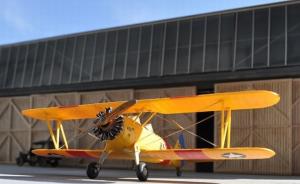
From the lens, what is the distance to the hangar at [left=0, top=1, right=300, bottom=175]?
72.9 feet

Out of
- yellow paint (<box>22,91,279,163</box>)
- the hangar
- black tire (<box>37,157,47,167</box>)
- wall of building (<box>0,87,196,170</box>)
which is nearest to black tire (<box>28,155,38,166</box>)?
black tire (<box>37,157,47,167</box>)

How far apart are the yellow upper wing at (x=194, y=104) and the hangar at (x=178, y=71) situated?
630 cm

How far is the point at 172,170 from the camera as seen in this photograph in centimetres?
2467

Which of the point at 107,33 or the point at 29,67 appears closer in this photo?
the point at 107,33

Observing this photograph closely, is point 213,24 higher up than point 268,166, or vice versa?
point 213,24

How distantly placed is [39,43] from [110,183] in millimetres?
18398

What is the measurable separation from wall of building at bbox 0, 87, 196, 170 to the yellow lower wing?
675 centimetres

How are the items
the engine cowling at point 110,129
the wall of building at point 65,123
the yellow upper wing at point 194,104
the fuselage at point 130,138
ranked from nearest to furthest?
the yellow upper wing at point 194,104 → the engine cowling at point 110,129 → the fuselage at point 130,138 → the wall of building at point 65,123

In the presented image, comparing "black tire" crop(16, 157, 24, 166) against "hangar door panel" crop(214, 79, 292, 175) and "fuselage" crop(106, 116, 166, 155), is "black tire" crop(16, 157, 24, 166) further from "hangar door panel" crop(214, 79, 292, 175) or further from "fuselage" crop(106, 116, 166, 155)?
"fuselage" crop(106, 116, 166, 155)

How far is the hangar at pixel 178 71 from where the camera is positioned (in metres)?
22.2

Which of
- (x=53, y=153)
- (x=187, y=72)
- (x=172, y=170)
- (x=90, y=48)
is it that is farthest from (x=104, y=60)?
(x=53, y=153)

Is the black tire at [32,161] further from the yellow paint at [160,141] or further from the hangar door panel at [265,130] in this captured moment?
the hangar door panel at [265,130]

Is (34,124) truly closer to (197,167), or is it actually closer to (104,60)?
(104,60)

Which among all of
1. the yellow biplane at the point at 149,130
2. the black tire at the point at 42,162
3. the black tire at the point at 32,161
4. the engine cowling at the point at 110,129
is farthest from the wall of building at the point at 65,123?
the engine cowling at the point at 110,129
